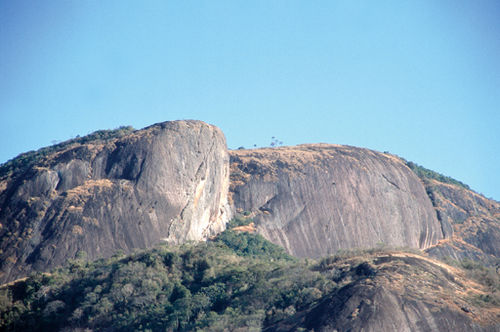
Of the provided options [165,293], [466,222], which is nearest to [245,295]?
[165,293]

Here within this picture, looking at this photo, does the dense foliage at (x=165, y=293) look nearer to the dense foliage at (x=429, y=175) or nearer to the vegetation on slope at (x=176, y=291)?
the vegetation on slope at (x=176, y=291)

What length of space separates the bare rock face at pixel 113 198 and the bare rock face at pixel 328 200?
5261 millimetres

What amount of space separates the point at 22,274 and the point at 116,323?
437 inches

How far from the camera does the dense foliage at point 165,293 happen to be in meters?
37.2

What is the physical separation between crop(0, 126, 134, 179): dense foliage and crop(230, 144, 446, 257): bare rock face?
12.7m

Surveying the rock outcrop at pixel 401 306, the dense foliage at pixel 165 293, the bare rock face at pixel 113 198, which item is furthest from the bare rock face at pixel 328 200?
the rock outcrop at pixel 401 306

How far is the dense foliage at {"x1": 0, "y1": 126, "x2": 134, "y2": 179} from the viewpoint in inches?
2335

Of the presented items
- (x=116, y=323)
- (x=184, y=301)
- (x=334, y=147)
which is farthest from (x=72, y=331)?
(x=334, y=147)

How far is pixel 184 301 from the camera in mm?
39500

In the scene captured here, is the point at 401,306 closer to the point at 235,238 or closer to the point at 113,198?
the point at 235,238

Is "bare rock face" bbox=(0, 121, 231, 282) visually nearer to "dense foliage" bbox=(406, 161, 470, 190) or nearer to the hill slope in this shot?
the hill slope

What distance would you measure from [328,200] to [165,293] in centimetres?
2442

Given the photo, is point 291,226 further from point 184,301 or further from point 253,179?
point 184,301

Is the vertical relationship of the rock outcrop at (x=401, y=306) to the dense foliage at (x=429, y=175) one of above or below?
below
